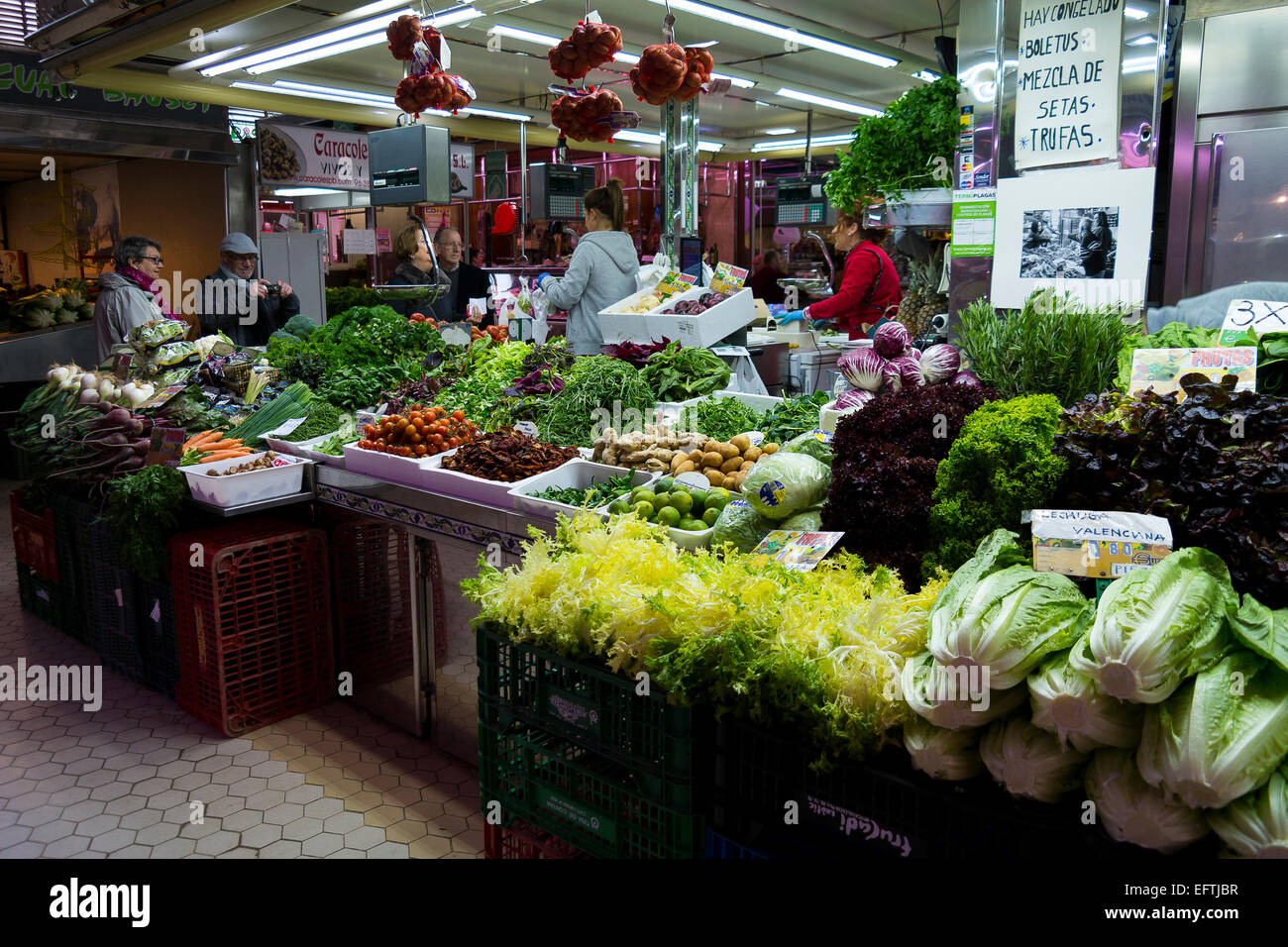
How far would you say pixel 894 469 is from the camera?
2215 millimetres

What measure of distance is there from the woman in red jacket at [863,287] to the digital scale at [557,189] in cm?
263

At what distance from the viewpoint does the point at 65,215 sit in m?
11.8

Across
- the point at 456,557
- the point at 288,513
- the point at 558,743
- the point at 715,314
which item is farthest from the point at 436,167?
the point at 558,743

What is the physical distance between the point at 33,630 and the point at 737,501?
14.4ft

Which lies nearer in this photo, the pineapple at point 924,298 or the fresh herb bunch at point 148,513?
the fresh herb bunch at point 148,513

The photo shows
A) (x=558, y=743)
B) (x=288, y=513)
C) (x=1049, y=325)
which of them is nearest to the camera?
(x=558, y=743)

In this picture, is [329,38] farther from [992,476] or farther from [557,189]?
[992,476]

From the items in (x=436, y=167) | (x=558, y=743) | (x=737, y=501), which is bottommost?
(x=558, y=743)

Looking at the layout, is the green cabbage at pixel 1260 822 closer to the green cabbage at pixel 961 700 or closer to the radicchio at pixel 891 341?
the green cabbage at pixel 961 700

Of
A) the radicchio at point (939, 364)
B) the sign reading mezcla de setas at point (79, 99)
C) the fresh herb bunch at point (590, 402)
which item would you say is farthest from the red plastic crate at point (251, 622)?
the sign reading mezcla de setas at point (79, 99)

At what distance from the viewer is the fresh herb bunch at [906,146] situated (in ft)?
15.3

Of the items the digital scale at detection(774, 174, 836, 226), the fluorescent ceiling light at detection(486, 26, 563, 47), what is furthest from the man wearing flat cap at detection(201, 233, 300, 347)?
the digital scale at detection(774, 174, 836, 226)

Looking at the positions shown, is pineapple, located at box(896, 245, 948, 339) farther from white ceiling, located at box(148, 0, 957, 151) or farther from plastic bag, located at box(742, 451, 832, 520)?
plastic bag, located at box(742, 451, 832, 520)
